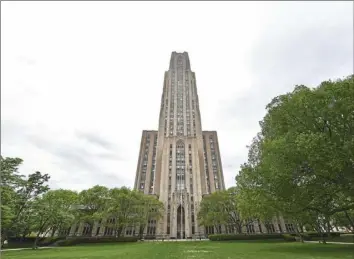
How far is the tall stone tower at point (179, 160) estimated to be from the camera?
247ft

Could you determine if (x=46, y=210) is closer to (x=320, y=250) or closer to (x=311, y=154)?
(x=320, y=250)

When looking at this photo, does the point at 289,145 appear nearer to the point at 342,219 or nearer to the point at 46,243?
the point at 342,219

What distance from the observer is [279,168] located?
858 inches

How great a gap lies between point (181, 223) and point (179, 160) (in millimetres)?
29356

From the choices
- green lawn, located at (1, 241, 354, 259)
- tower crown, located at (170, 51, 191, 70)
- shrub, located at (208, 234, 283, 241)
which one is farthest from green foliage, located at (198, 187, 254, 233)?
tower crown, located at (170, 51, 191, 70)

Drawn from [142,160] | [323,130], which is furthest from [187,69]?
[323,130]

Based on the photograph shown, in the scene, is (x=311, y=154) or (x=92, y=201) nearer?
(x=311, y=154)

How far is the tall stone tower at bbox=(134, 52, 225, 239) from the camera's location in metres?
75.4

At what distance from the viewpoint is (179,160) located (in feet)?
315

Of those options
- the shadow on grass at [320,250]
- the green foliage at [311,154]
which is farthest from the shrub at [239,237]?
the green foliage at [311,154]

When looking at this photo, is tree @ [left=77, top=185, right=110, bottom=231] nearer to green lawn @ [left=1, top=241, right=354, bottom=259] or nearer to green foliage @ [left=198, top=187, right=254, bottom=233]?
green foliage @ [left=198, top=187, right=254, bottom=233]

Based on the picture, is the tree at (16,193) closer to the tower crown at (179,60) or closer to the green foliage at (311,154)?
the green foliage at (311,154)

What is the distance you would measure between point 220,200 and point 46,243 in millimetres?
41149

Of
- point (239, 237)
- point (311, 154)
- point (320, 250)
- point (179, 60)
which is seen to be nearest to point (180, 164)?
point (239, 237)
